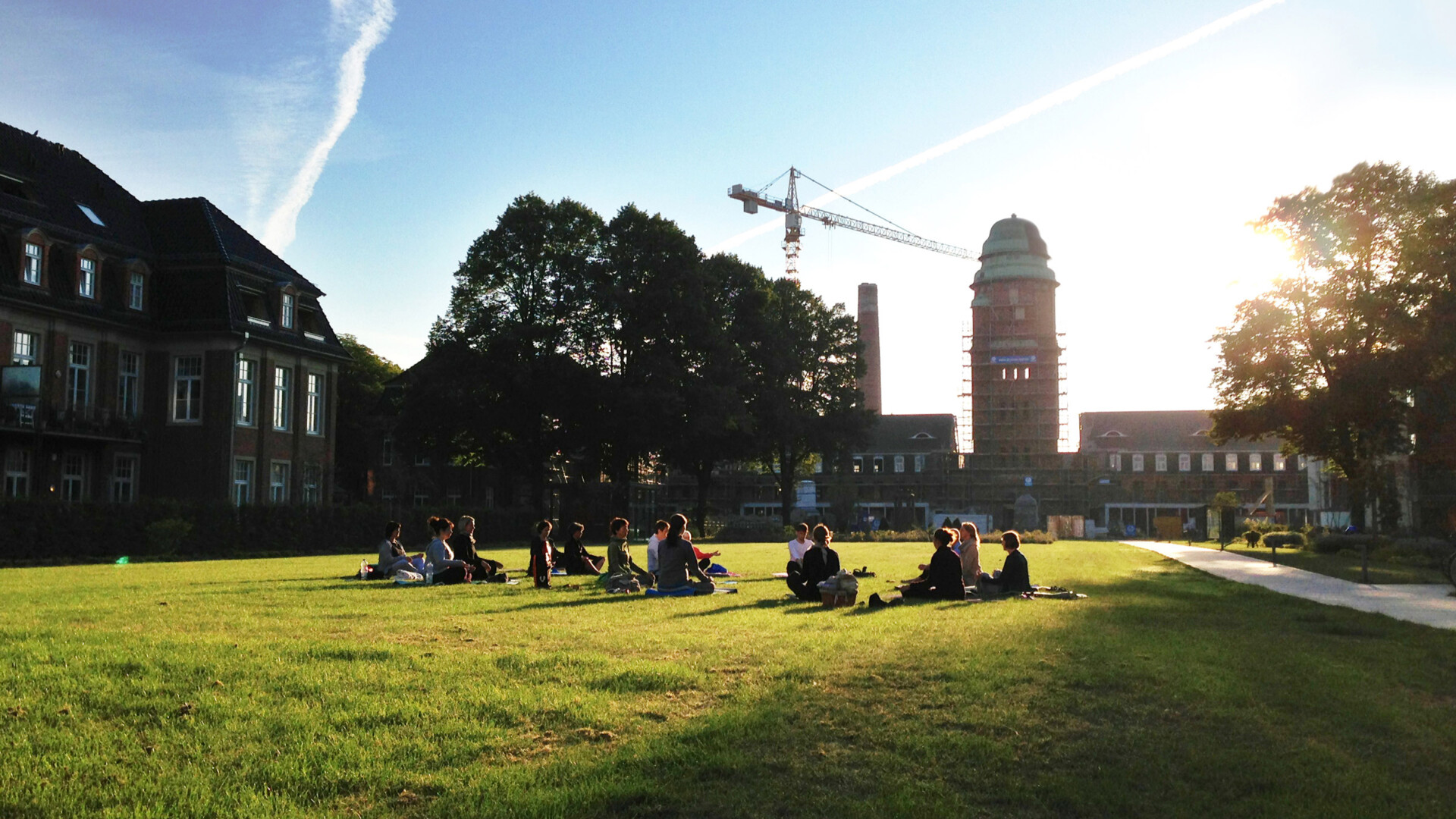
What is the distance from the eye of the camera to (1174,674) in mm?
9969

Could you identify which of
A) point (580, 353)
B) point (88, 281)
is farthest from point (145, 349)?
point (580, 353)

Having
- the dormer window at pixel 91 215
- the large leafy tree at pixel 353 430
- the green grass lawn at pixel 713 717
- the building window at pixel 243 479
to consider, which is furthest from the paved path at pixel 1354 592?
the large leafy tree at pixel 353 430

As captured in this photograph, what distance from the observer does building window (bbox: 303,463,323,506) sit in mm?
51812

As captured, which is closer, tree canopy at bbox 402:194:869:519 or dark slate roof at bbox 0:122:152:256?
dark slate roof at bbox 0:122:152:256

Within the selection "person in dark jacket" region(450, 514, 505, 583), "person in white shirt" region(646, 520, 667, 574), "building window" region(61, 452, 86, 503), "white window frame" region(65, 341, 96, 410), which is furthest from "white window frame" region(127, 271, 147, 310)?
"person in white shirt" region(646, 520, 667, 574)

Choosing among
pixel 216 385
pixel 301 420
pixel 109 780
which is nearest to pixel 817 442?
pixel 301 420

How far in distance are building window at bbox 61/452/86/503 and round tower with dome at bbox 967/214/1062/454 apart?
8242 cm

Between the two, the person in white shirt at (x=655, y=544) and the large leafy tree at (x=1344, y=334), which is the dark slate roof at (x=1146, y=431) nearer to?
the large leafy tree at (x=1344, y=334)

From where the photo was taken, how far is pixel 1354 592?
72.1ft

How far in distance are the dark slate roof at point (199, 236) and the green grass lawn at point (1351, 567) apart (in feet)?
133

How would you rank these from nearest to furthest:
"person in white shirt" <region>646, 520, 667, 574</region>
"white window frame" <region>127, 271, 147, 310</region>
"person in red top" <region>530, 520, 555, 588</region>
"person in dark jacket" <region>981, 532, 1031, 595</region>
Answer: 1. "person in dark jacket" <region>981, 532, 1031, 595</region>
2. "person in red top" <region>530, 520, 555, 588</region>
3. "person in white shirt" <region>646, 520, 667, 574</region>
4. "white window frame" <region>127, 271, 147, 310</region>

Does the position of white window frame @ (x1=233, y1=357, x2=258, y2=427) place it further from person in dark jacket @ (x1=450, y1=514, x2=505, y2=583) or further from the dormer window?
person in dark jacket @ (x1=450, y1=514, x2=505, y2=583)

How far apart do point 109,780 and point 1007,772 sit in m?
5.11

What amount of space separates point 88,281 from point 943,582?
125ft
